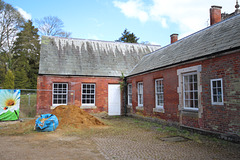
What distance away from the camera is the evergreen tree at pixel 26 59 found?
29234 mm

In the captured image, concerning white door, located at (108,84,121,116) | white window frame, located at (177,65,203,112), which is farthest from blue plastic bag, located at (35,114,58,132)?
white door, located at (108,84,121,116)

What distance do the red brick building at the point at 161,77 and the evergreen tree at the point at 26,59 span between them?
14866 mm

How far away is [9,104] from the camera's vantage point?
11938 millimetres

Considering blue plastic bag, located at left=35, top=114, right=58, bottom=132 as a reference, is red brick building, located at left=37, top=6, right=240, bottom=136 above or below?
above

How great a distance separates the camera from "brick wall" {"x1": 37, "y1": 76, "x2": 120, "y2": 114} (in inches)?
573

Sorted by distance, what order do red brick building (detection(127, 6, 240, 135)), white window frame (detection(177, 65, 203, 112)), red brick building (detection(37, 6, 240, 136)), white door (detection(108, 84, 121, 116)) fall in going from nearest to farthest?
red brick building (detection(127, 6, 240, 135)) → red brick building (detection(37, 6, 240, 136)) → white window frame (detection(177, 65, 203, 112)) → white door (detection(108, 84, 121, 116))

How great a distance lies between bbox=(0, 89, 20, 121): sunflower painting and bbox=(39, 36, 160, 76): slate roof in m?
2.92

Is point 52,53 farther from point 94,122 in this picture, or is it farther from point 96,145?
point 96,145

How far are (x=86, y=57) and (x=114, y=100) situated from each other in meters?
4.86

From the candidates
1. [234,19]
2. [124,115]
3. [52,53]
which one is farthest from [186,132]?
[52,53]

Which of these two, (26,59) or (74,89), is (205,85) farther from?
(26,59)

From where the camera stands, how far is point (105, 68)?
16922 millimetres

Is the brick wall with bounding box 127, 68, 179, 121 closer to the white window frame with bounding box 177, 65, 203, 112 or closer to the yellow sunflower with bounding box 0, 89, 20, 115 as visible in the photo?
the white window frame with bounding box 177, 65, 203, 112

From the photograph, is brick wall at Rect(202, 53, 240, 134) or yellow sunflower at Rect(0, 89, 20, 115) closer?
brick wall at Rect(202, 53, 240, 134)
